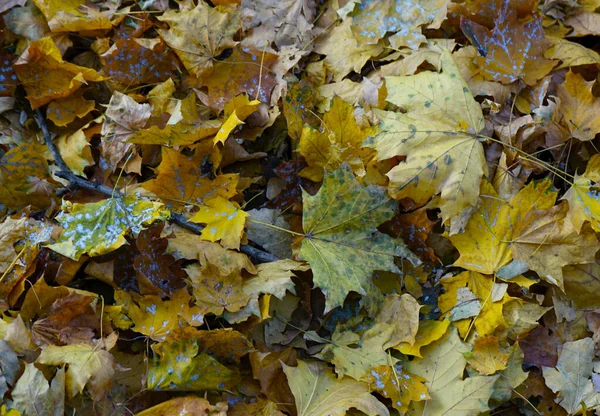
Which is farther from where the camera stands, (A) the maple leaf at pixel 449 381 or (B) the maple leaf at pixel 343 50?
(B) the maple leaf at pixel 343 50

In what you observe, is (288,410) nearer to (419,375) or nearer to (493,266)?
(419,375)

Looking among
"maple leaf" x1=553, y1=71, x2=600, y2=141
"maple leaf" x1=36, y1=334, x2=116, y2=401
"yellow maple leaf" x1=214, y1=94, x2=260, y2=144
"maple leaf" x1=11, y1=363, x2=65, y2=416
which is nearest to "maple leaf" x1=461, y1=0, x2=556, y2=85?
"maple leaf" x1=553, y1=71, x2=600, y2=141

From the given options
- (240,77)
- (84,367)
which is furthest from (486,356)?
(240,77)

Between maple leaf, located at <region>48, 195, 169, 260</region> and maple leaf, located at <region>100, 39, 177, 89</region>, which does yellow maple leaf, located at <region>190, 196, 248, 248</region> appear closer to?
maple leaf, located at <region>48, 195, 169, 260</region>

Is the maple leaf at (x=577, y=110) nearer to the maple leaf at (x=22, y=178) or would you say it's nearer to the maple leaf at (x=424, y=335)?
the maple leaf at (x=424, y=335)

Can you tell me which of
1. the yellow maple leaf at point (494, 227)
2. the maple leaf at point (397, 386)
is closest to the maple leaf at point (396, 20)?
the yellow maple leaf at point (494, 227)

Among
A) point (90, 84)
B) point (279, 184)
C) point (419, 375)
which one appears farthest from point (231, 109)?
point (419, 375)
